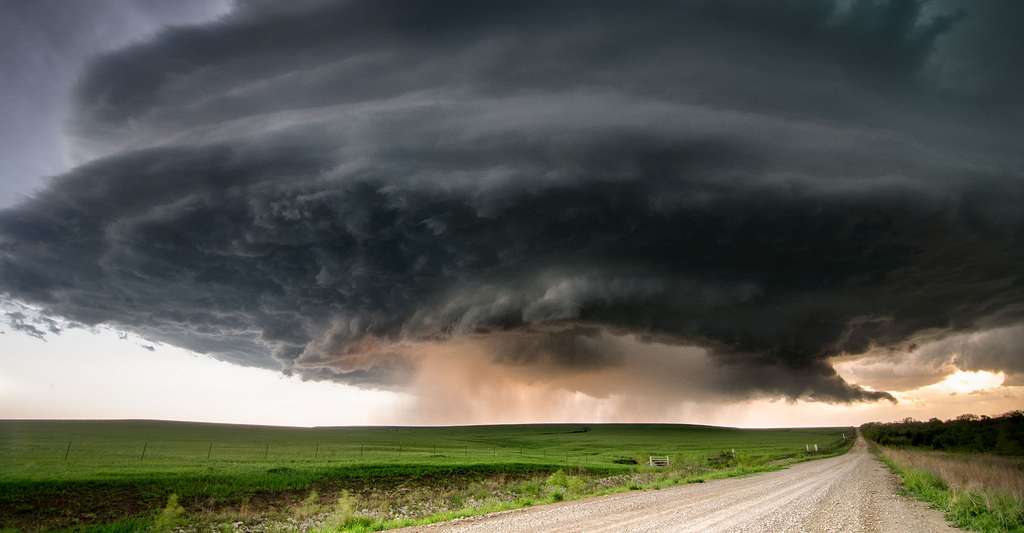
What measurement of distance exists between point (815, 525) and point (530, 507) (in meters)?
12.7

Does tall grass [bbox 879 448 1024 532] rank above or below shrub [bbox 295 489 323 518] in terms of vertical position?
above

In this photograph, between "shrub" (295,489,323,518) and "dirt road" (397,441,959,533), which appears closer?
"dirt road" (397,441,959,533)

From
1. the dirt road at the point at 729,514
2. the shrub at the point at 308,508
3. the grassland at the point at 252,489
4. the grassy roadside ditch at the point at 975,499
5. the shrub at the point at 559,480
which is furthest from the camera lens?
the shrub at the point at 559,480

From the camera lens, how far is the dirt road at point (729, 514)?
62.1ft

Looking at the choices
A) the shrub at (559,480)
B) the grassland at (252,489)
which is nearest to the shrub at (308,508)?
the grassland at (252,489)

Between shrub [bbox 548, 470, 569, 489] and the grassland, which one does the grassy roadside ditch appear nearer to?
the grassland

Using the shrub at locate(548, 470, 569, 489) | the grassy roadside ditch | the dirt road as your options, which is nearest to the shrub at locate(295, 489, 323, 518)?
the shrub at locate(548, 470, 569, 489)

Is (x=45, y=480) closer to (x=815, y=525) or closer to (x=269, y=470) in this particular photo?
(x=269, y=470)

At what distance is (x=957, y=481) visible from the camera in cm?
3008

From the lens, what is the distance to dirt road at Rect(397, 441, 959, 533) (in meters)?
18.9

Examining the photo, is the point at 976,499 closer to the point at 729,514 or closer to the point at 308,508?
the point at 729,514

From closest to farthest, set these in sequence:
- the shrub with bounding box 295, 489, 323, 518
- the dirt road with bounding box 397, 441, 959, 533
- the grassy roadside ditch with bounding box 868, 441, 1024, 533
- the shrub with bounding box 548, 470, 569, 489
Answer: the dirt road with bounding box 397, 441, 959, 533 < the grassy roadside ditch with bounding box 868, 441, 1024, 533 < the shrub with bounding box 295, 489, 323, 518 < the shrub with bounding box 548, 470, 569, 489

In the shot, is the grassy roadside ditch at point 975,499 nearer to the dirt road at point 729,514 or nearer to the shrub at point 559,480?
the dirt road at point 729,514

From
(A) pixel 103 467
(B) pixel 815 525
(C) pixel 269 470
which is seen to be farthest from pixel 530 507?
(A) pixel 103 467
